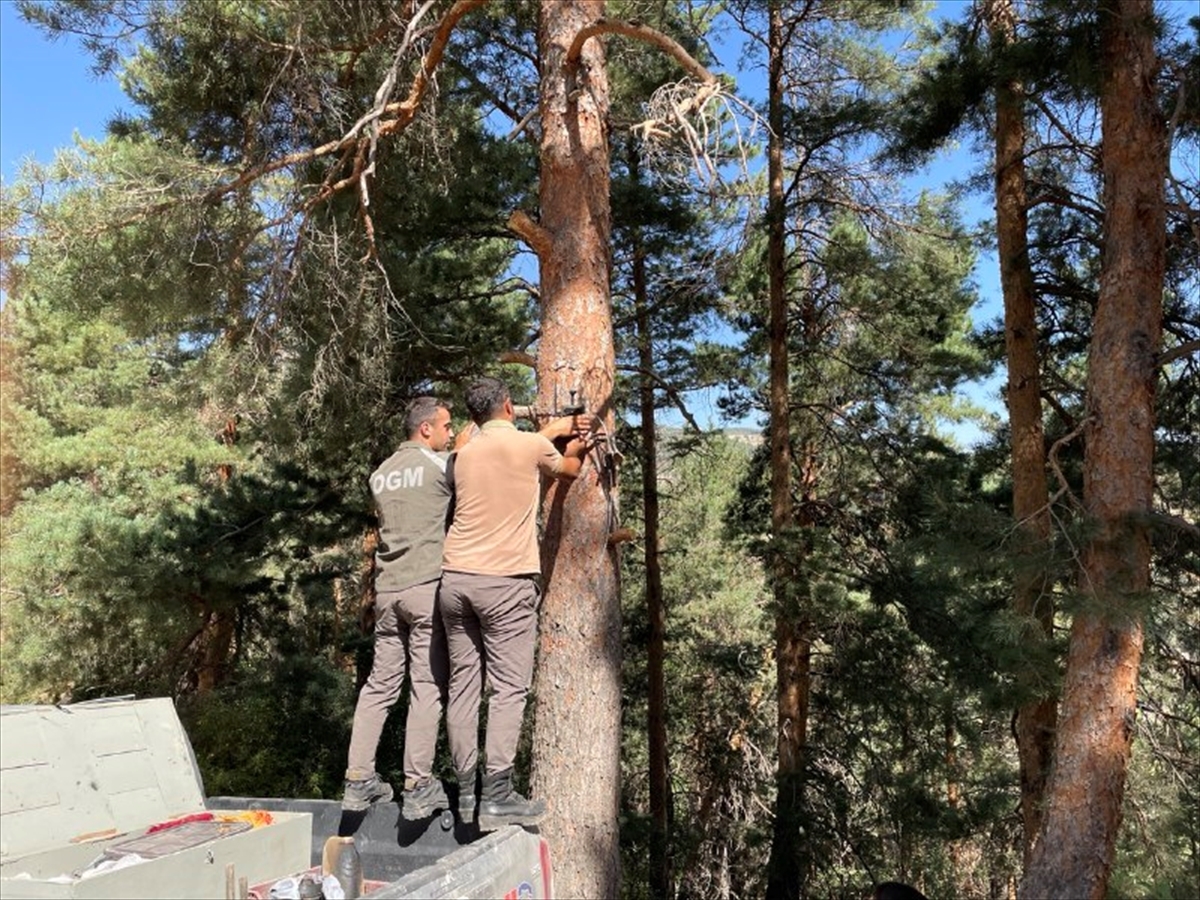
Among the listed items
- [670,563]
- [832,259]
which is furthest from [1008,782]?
[670,563]

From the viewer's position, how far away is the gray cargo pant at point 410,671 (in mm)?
3756

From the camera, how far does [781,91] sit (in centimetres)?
1073

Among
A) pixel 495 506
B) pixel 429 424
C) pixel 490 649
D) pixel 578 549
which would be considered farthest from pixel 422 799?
pixel 429 424

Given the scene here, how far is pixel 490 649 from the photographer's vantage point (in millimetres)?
3730

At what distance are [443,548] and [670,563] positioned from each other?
1707 cm

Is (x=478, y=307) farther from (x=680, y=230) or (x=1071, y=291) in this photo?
(x=1071, y=291)

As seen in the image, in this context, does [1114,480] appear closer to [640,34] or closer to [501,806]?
[640,34]

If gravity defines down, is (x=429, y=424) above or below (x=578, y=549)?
above

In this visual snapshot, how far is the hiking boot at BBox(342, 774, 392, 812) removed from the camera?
137 inches

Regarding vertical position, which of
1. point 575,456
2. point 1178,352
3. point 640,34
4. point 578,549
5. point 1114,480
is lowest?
point 578,549

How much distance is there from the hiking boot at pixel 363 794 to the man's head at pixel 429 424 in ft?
4.95

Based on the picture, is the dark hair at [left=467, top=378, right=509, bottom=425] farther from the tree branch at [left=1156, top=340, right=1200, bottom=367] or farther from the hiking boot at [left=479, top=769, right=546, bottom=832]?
the tree branch at [left=1156, top=340, right=1200, bottom=367]

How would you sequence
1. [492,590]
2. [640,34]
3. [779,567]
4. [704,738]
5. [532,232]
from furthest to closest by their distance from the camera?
[704,738] → [779,567] → [532,232] → [640,34] → [492,590]

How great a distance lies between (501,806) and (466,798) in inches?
5.8
